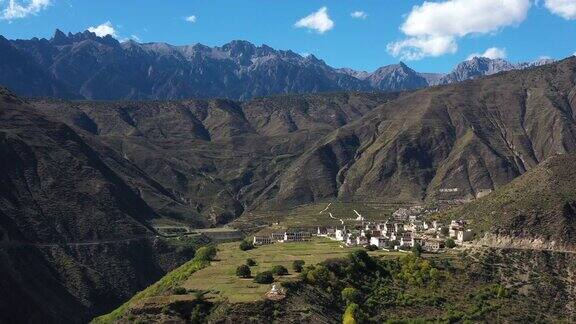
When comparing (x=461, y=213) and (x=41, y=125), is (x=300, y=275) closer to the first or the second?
(x=461, y=213)

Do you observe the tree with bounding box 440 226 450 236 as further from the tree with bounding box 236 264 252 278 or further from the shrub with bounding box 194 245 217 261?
the tree with bounding box 236 264 252 278

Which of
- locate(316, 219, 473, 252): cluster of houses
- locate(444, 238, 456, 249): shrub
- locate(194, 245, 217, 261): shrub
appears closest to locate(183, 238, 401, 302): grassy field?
locate(194, 245, 217, 261): shrub

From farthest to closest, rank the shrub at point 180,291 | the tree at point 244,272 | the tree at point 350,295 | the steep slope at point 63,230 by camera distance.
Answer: the steep slope at point 63,230, the tree at point 244,272, the tree at point 350,295, the shrub at point 180,291

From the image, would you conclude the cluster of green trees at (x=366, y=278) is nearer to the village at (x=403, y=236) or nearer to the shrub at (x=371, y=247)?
the shrub at (x=371, y=247)

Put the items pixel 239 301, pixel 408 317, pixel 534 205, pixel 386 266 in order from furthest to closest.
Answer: pixel 534 205, pixel 386 266, pixel 408 317, pixel 239 301

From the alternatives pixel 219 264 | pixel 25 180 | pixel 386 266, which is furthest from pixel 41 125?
pixel 386 266

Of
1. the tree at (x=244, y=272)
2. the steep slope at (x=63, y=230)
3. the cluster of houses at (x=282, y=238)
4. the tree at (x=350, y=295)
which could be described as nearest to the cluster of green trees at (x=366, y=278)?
the tree at (x=350, y=295)
